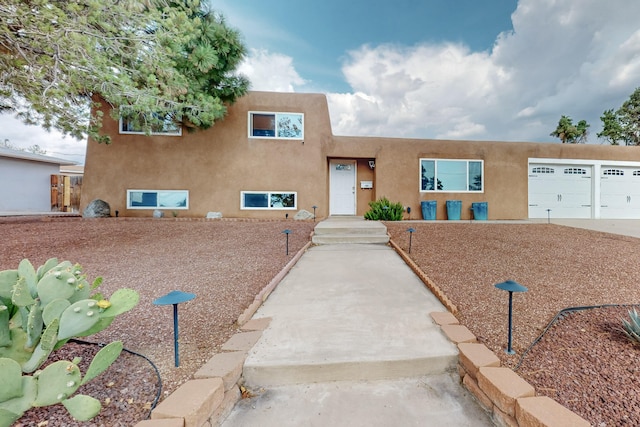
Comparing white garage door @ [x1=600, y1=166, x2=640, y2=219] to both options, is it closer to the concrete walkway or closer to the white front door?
the white front door

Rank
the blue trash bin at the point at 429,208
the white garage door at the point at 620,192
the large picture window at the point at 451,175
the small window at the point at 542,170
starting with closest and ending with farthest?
1. the blue trash bin at the point at 429,208
2. the large picture window at the point at 451,175
3. the small window at the point at 542,170
4. the white garage door at the point at 620,192

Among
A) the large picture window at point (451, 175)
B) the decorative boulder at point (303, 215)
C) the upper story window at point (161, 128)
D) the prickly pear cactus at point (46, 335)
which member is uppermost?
the upper story window at point (161, 128)

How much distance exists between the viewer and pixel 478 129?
1447 cm

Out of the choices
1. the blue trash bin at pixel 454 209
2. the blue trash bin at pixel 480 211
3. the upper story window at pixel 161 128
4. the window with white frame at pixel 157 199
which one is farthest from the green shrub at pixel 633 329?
the upper story window at pixel 161 128

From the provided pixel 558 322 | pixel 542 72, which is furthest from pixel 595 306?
pixel 542 72

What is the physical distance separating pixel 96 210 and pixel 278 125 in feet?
22.8

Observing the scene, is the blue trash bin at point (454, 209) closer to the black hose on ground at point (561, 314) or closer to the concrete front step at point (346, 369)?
the black hose on ground at point (561, 314)

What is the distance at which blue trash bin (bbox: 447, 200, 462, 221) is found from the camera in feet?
33.5

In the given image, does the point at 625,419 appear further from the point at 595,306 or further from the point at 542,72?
Answer: the point at 542,72

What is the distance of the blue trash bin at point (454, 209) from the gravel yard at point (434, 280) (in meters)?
2.67

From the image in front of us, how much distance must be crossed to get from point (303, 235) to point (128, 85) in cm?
482

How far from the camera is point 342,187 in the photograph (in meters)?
10.9

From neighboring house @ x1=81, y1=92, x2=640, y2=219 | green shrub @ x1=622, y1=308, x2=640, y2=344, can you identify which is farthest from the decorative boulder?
green shrub @ x1=622, y1=308, x2=640, y2=344

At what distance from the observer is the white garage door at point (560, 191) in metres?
11.1
